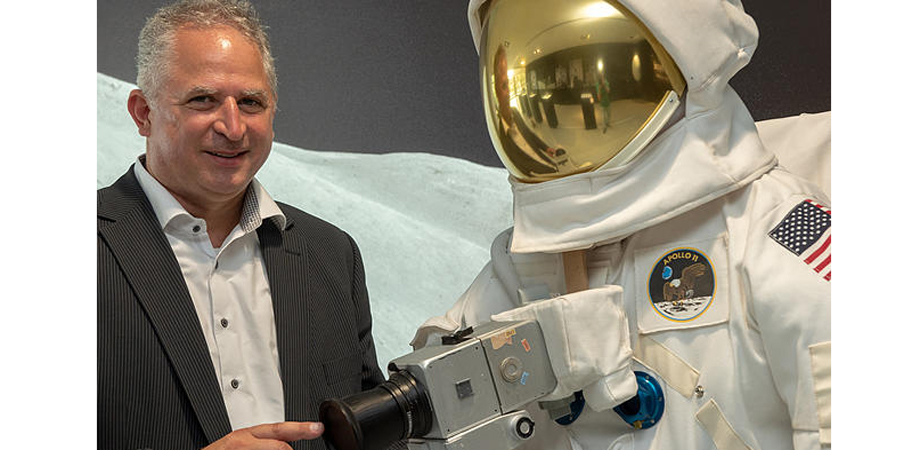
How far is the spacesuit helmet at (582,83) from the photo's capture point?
1.48 metres

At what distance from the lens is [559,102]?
4.99ft

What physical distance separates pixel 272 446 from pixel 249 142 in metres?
0.62

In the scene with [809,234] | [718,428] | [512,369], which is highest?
[809,234]

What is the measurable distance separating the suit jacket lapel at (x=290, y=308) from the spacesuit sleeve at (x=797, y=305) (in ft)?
2.74

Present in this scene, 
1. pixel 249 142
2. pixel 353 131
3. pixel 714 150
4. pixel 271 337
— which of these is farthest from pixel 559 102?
pixel 353 131

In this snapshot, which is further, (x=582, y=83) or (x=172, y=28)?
(x=172, y=28)

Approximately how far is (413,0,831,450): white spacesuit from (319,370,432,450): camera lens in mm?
252

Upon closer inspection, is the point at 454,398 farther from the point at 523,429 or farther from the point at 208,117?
the point at 208,117

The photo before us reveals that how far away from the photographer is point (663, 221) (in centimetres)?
149

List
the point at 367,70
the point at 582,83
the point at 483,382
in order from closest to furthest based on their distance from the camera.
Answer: the point at 483,382 < the point at 582,83 < the point at 367,70

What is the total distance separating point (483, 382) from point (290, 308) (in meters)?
0.49

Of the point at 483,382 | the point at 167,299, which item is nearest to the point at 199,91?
the point at 167,299

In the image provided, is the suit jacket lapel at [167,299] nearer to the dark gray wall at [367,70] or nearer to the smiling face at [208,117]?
the smiling face at [208,117]

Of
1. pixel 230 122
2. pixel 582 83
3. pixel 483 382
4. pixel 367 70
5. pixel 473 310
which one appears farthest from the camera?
pixel 367 70
